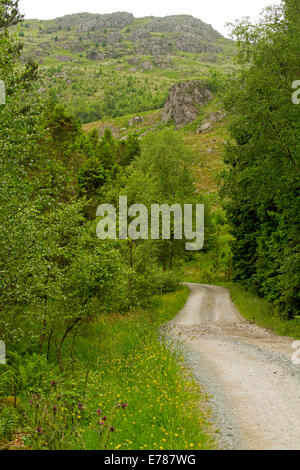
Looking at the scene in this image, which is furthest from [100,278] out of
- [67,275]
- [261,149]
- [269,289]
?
[269,289]

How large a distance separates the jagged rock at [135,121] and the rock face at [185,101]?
11786 millimetres

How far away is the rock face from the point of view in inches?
5531

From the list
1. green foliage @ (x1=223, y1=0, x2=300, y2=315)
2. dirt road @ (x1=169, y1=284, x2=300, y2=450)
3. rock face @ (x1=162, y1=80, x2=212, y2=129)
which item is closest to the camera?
dirt road @ (x1=169, y1=284, x2=300, y2=450)

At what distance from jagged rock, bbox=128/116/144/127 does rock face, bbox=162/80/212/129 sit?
11.8 meters

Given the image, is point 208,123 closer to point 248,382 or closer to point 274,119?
point 274,119

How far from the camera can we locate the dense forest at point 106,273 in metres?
6.27

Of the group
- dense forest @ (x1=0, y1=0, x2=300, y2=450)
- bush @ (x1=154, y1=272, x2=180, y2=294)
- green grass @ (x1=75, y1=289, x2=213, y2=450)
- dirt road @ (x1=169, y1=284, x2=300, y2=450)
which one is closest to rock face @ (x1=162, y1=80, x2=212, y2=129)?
bush @ (x1=154, y1=272, x2=180, y2=294)

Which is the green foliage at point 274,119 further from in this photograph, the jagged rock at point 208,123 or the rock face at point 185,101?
the rock face at point 185,101

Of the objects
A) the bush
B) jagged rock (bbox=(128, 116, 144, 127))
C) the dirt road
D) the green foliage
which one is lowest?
the bush

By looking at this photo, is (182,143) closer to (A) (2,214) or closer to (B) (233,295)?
(B) (233,295)

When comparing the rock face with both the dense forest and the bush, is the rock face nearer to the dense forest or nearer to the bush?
the bush

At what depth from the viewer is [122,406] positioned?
5.47 m

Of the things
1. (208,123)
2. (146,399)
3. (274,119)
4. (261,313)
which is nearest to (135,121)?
(208,123)

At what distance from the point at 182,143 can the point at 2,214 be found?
3438cm
